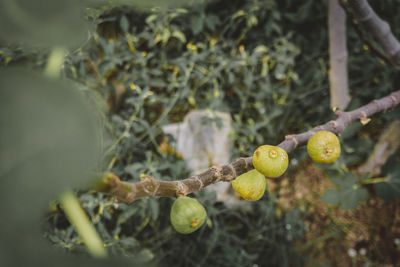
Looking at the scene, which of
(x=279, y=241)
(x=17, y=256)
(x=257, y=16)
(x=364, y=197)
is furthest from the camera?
(x=257, y=16)

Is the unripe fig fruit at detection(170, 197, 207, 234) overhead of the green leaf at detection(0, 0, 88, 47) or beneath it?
beneath

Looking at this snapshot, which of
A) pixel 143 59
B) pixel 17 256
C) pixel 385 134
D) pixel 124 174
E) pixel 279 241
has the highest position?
pixel 143 59

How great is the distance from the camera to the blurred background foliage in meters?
1.16

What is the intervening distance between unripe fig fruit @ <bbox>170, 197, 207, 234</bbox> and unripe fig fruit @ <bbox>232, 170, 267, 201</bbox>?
65 millimetres

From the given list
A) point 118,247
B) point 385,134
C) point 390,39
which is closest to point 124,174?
point 118,247

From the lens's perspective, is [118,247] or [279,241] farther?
[279,241]

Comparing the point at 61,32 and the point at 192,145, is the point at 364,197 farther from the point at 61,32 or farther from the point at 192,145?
the point at 61,32

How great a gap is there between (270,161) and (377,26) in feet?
2.12

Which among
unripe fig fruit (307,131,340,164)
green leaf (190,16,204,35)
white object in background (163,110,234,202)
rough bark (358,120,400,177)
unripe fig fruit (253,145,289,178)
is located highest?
green leaf (190,16,204,35)

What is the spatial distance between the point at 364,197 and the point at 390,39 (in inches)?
20.1

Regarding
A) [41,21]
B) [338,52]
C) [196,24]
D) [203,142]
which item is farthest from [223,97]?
[41,21]

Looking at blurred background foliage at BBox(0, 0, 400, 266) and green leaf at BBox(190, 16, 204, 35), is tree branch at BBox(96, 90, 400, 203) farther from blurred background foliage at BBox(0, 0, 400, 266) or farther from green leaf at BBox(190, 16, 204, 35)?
green leaf at BBox(190, 16, 204, 35)

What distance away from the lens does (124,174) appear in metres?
1.14

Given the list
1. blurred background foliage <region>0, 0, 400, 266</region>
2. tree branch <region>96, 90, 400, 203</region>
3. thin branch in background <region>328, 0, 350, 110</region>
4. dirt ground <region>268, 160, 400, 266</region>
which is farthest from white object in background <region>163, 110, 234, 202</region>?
tree branch <region>96, 90, 400, 203</region>
